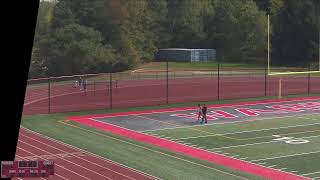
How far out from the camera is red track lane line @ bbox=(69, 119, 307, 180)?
15.3 meters

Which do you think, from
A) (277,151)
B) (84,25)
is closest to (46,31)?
(84,25)

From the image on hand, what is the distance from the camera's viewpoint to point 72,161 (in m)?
17.0

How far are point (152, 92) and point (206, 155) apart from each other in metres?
21.9

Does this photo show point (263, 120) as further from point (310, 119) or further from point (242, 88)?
point (242, 88)

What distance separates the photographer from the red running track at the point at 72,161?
14906 millimetres

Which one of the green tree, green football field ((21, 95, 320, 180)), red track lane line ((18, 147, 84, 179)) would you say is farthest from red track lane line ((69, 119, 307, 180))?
the green tree

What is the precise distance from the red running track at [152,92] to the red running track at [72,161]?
1049 cm

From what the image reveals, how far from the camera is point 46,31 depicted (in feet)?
187

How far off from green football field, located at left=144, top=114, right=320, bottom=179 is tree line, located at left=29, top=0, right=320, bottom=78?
1252 inches

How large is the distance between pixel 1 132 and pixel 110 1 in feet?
179
